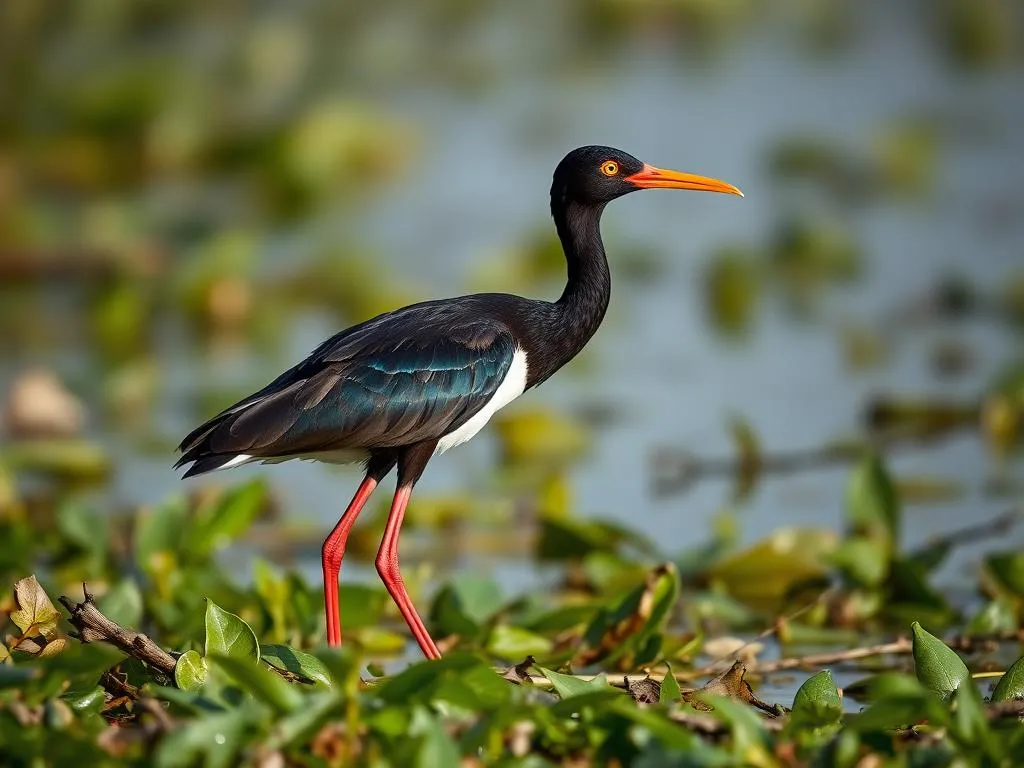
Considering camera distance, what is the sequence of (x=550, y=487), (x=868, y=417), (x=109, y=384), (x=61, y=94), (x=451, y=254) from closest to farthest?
(x=550, y=487), (x=868, y=417), (x=109, y=384), (x=451, y=254), (x=61, y=94)

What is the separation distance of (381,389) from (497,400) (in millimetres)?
495

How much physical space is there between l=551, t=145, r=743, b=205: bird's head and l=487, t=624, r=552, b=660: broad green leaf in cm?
170

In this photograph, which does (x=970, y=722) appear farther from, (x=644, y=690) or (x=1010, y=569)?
(x=1010, y=569)

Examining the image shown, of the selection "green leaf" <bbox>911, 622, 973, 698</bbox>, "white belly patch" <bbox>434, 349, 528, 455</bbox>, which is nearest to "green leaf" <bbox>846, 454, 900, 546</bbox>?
"white belly patch" <bbox>434, 349, 528, 455</bbox>

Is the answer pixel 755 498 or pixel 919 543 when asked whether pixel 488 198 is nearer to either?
pixel 755 498

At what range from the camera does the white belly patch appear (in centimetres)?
670

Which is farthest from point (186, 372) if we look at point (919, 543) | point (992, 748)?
point (992, 748)

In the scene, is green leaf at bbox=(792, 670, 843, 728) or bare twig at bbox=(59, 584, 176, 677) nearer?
green leaf at bbox=(792, 670, 843, 728)

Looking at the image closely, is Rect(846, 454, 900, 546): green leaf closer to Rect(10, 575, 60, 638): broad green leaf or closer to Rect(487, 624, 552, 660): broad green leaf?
Rect(487, 624, 552, 660): broad green leaf

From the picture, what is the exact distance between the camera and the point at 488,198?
50.3ft

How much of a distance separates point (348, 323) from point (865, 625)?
234 inches

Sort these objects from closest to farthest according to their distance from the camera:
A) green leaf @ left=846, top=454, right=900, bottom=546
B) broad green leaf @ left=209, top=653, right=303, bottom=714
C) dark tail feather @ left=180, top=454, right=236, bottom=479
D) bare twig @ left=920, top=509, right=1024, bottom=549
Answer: broad green leaf @ left=209, top=653, right=303, bottom=714 → dark tail feather @ left=180, top=454, right=236, bottom=479 → bare twig @ left=920, top=509, right=1024, bottom=549 → green leaf @ left=846, top=454, right=900, bottom=546

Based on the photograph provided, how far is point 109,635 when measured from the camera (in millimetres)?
5113

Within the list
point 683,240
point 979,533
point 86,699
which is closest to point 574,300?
point 979,533
